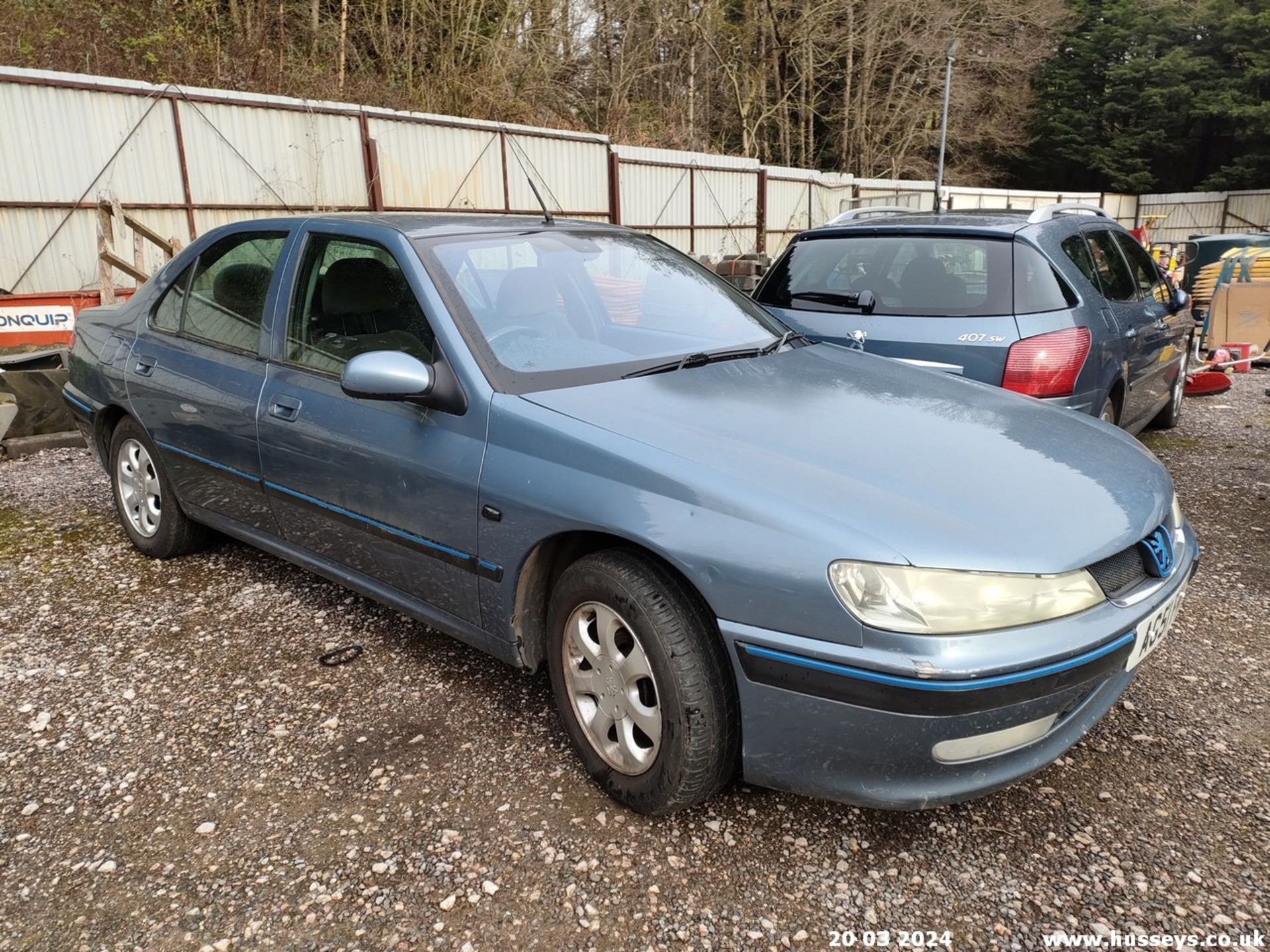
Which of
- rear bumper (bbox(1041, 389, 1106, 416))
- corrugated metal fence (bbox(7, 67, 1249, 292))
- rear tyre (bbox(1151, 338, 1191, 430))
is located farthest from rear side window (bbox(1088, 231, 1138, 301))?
corrugated metal fence (bbox(7, 67, 1249, 292))

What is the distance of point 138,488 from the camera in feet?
14.2

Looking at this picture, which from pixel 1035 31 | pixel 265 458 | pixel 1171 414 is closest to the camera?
pixel 265 458

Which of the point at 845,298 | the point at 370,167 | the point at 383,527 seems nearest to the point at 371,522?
the point at 383,527

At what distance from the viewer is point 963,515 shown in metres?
2.11

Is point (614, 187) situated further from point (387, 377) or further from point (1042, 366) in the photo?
point (387, 377)

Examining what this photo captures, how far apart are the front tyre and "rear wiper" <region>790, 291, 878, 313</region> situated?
2.69 metres

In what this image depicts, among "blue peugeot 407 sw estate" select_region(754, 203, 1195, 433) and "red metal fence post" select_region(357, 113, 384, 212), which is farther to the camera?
"red metal fence post" select_region(357, 113, 384, 212)

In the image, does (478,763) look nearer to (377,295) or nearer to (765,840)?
(765,840)

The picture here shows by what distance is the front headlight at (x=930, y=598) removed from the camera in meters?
1.95

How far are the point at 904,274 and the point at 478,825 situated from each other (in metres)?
3.59

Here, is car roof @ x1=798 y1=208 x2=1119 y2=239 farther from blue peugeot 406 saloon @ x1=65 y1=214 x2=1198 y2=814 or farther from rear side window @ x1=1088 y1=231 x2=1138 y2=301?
blue peugeot 406 saloon @ x1=65 y1=214 x2=1198 y2=814

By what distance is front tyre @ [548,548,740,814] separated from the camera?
7.20 feet

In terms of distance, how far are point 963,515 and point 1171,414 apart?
588 cm

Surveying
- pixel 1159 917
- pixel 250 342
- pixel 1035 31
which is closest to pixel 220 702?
pixel 250 342
